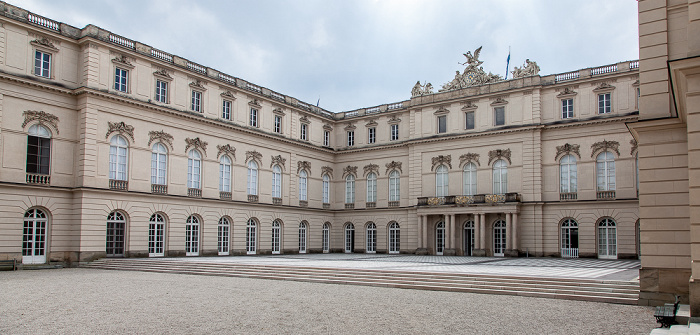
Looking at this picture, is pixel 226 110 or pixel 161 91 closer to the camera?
pixel 161 91

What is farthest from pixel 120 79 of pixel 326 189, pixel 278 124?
pixel 326 189

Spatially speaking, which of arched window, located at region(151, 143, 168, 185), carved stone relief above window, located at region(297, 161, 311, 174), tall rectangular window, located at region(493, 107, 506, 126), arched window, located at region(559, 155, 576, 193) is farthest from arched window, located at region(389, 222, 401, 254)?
arched window, located at region(151, 143, 168, 185)

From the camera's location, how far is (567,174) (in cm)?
3428

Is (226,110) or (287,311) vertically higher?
(226,110)

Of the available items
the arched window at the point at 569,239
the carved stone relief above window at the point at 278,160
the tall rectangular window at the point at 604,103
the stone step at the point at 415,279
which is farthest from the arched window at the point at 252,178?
the tall rectangular window at the point at 604,103

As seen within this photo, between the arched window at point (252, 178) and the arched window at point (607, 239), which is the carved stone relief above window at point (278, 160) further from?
the arched window at point (607, 239)

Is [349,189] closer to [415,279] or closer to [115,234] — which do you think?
[115,234]

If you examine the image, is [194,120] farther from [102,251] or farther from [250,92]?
[102,251]

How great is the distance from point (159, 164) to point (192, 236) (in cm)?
478

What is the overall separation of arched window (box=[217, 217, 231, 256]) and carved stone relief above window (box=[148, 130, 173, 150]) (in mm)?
6022

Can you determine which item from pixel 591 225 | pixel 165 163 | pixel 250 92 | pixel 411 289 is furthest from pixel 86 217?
pixel 591 225

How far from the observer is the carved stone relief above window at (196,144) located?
107 ft

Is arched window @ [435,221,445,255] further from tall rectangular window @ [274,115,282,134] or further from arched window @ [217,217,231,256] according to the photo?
arched window @ [217,217,231,256]

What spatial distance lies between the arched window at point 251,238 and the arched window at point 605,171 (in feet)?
72.6
